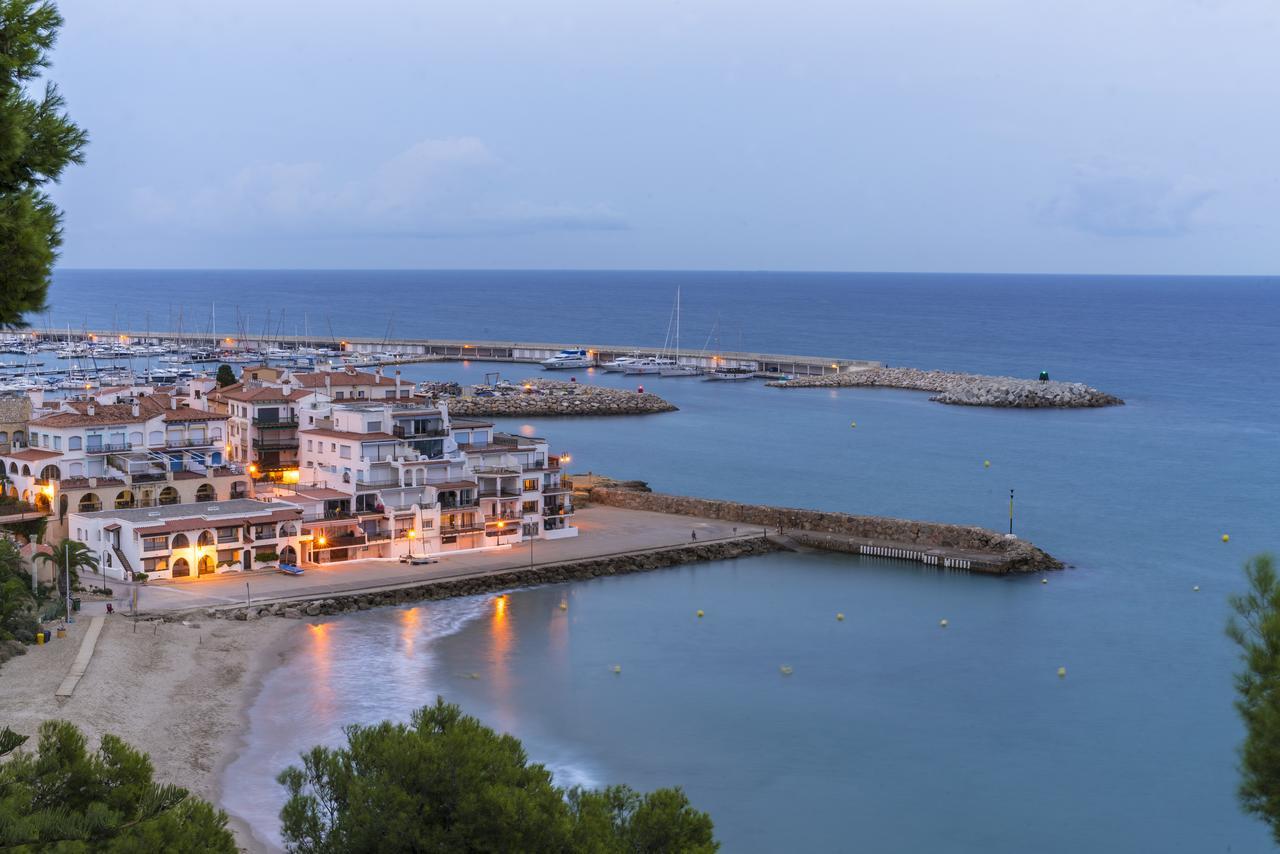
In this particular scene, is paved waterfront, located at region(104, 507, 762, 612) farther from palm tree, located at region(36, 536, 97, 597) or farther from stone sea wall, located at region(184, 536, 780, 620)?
palm tree, located at region(36, 536, 97, 597)

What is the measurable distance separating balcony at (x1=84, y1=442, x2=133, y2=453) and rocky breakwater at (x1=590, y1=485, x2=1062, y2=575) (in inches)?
668

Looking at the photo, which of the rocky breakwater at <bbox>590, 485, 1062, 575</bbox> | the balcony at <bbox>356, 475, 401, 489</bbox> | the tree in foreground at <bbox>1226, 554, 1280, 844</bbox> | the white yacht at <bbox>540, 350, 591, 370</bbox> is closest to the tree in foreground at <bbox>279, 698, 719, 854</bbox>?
the tree in foreground at <bbox>1226, 554, 1280, 844</bbox>

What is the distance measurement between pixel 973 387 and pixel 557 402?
88.2ft

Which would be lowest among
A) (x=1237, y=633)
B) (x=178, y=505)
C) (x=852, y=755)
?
(x=852, y=755)

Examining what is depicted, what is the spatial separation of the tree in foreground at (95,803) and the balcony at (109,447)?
1110 inches

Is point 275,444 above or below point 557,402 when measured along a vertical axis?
above

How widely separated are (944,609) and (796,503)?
582 inches

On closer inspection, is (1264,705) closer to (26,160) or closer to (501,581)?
(26,160)

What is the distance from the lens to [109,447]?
38.2m

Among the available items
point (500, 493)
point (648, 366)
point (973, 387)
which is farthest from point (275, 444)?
point (648, 366)

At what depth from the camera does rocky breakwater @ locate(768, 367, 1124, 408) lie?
84.3 m

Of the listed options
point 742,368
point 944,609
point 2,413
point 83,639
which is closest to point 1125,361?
point 742,368

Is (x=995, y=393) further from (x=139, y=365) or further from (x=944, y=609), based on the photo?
(x=139, y=365)

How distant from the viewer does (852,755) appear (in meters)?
26.7
